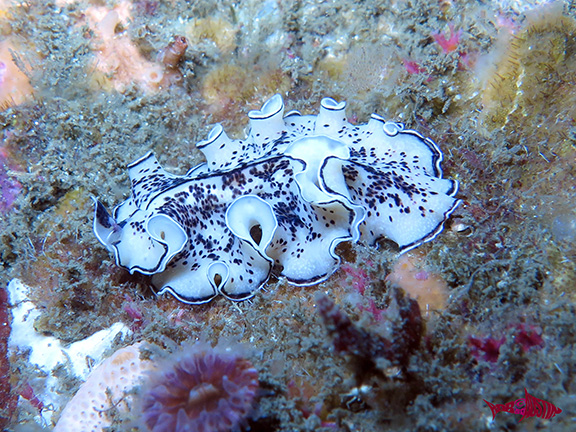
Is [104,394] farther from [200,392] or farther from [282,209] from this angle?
[282,209]

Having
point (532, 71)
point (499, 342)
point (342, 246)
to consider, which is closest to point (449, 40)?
point (532, 71)

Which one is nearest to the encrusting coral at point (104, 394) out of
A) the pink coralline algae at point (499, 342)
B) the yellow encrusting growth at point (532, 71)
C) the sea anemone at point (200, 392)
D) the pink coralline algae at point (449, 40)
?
the sea anemone at point (200, 392)

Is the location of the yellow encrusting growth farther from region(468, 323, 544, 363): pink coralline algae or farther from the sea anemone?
the sea anemone

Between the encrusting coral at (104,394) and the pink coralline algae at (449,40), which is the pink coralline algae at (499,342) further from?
the pink coralline algae at (449,40)

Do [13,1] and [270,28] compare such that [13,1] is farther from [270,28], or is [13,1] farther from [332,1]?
[332,1]

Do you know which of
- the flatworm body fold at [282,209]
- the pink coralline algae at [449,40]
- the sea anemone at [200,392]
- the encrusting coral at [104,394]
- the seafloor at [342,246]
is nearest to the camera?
the sea anemone at [200,392]

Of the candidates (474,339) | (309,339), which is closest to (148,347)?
(309,339)

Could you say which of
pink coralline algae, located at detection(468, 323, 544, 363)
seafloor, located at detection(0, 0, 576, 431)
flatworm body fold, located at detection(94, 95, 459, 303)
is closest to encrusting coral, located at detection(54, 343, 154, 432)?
seafloor, located at detection(0, 0, 576, 431)
